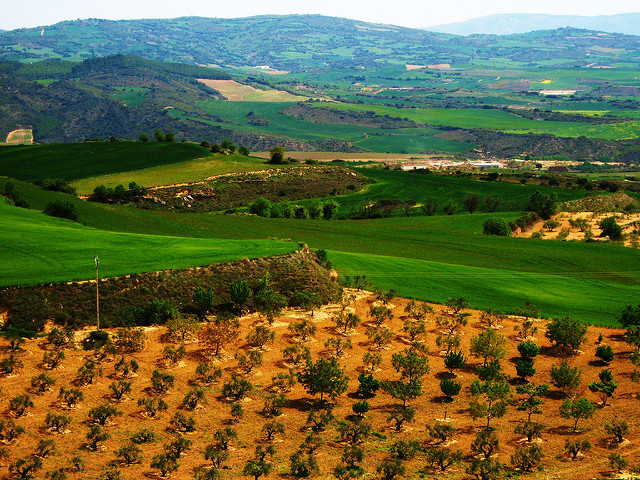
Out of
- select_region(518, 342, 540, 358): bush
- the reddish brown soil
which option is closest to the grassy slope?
the reddish brown soil

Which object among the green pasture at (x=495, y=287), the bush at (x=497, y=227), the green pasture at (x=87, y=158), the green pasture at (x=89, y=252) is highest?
the green pasture at (x=87, y=158)

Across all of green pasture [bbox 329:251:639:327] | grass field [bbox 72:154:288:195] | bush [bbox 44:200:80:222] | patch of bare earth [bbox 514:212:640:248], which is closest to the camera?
green pasture [bbox 329:251:639:327]

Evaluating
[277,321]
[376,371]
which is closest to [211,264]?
[277,321]

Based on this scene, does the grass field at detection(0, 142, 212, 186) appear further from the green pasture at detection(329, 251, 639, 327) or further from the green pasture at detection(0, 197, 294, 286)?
the green pasture at detection(329, 251, 639, 327)

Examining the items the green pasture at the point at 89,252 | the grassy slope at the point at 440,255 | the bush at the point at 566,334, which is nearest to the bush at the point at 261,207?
the grassy slope at the point at 440,255

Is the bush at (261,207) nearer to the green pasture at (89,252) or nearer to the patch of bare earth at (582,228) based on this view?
the patch of bare earth at (582,228)

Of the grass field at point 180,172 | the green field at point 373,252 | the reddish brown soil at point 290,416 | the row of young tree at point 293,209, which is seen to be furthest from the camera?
the grass field at point 180,172
